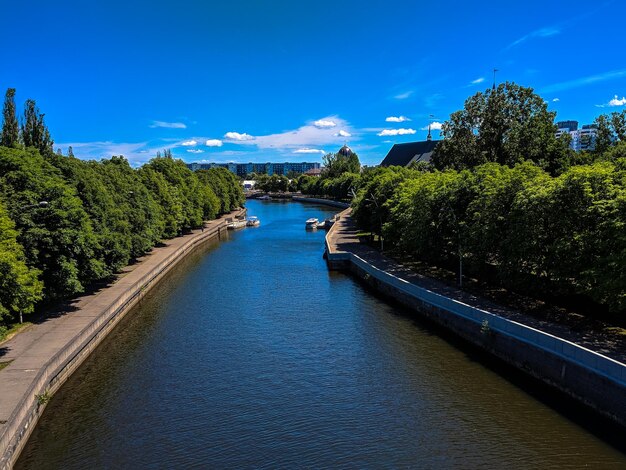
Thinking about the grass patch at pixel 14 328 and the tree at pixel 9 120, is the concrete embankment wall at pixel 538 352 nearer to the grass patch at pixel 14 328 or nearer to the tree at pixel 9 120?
the grass patch at pixel 14 328

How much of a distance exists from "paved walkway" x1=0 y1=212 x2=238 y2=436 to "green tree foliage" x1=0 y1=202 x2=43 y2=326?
5.99 feet

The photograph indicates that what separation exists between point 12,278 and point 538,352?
24.7 metres

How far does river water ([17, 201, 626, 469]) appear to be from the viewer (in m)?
Answer: 18.5

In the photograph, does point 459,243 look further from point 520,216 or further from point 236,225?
point 236,225

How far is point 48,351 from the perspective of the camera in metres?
24.9

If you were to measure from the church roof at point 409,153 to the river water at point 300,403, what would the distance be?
120 m

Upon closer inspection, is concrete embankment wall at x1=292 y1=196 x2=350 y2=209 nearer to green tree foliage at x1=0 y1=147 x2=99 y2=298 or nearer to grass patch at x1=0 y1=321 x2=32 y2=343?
green tree foliage at x1=0 y1=147 x2=99 y2=298

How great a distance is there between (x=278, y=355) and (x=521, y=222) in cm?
1598

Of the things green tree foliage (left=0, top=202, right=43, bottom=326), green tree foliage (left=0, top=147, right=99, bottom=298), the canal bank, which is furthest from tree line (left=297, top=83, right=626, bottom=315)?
green tree foliage (left=0, top=202, right=43, bottom=326)

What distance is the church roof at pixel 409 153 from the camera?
150375 millimetres

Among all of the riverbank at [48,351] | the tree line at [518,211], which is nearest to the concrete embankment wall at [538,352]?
the tree line at [518,211]

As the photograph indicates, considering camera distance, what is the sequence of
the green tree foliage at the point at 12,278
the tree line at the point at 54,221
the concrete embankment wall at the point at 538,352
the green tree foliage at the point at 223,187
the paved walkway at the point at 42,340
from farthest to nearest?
the green tree foliage at the point at 223,187
the tree line at the point at 54,221
the green tree foliage at the point at 12,278
the paved walkway at the point at 42,340
the concrete embankment wall at the point at 538,352

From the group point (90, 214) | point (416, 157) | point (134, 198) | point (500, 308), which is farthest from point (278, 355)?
point (416, 157)

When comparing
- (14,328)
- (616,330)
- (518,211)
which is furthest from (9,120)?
(616,330)
